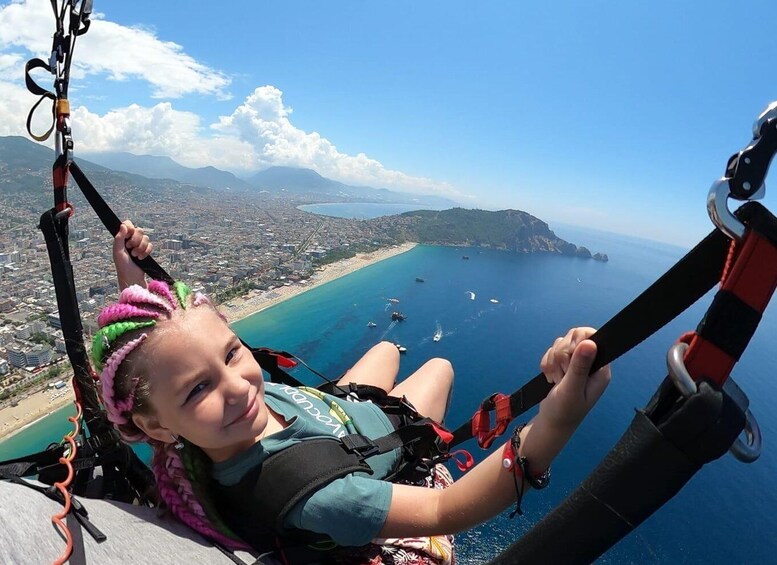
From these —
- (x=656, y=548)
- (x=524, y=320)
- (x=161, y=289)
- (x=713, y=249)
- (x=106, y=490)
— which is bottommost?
(x=656, y=548)

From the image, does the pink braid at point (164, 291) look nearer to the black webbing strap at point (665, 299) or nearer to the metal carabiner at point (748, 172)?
the black webbing strap at point (665, 299)

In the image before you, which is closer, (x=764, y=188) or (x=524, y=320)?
(x=764, y=188)

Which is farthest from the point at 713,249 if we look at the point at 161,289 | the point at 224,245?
the point at 224,245

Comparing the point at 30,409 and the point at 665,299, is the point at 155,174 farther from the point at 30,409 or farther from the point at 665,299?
the point at 665,299

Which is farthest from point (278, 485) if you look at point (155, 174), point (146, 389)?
point (155, 174)

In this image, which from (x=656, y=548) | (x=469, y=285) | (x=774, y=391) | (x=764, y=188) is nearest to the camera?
(x=764, y=188)

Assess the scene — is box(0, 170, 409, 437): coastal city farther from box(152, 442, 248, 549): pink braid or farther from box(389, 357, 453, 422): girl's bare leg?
box(389, 357, 453, 422): girl's bare leg

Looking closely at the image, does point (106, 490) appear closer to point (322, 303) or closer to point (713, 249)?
point (713, 249)

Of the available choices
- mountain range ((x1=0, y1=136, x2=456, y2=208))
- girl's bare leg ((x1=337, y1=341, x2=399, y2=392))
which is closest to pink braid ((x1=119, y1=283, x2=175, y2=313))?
girl's bare leg ((x1=337, y1=341, x2=399, y2=392))
